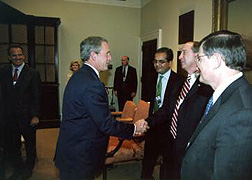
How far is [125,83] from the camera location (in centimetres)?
555

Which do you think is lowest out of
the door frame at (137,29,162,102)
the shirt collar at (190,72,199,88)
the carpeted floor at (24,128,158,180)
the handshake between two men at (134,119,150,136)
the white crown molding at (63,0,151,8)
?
the carpeted floor at (24,128,158,180)

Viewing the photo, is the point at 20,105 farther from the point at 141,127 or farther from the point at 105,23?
the point at 105,23

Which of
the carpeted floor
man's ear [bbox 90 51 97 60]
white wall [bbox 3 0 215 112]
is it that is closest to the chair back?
the carpeted floor

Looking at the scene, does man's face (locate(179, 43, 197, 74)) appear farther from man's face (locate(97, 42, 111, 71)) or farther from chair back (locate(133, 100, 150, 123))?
chair back (locate(133, 100, 150, 123))

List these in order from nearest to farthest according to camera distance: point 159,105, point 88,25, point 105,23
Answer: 1. point 159,105
2. point 88,25
3. point 105,23

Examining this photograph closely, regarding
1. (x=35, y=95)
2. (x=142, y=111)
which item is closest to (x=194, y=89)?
(x=142, y=111)

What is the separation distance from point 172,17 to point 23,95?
325 centimetres

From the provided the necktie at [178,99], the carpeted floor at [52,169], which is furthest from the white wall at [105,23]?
the necktie at [178,99]

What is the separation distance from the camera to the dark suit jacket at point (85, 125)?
1520mm

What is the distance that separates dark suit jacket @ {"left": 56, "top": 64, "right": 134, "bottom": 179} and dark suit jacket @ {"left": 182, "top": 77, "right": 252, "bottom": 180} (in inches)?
27.5

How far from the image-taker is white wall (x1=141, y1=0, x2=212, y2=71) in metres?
3.52

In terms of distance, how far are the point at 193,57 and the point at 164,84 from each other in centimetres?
73

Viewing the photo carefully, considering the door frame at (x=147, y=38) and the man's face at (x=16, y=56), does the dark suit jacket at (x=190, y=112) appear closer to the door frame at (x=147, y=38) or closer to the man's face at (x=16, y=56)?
the man's face at (x=16, y=56)

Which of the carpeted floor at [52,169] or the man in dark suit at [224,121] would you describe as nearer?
the man in dark suit at [224,121]
